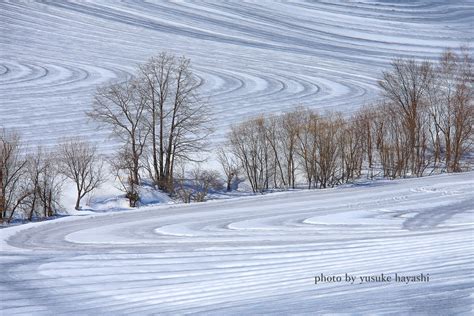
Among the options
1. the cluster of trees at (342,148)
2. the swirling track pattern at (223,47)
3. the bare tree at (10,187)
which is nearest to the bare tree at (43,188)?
the bare tree at (10,187)

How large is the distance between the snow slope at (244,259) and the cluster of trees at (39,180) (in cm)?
414

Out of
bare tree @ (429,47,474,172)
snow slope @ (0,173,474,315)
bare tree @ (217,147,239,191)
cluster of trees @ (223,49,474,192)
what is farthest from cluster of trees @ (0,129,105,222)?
bare tree @ (429,47,474,172)

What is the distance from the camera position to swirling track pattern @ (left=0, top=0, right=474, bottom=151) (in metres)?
24.4

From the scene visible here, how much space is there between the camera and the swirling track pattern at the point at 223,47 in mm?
24359

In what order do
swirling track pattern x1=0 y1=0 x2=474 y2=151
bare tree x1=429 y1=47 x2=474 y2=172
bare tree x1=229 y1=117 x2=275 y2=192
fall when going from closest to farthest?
bare tree x1=229 y1=117 x2=275 y2=192 < bare tree x1=429 y1=47 x2=474 y2=172 < swirling track pattern x1=0 y1=0 x2=474 y2=151

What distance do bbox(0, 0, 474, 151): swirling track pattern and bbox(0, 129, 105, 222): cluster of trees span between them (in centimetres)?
500

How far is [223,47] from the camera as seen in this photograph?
117 ft

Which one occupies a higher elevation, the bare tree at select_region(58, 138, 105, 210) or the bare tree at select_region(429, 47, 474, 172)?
the bare tree at select_region(429, 47, 474, 172)

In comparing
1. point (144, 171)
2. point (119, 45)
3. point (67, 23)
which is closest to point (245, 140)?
point (144, 171)

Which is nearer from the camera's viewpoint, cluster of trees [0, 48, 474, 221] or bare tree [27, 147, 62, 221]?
bare tree [27, 147, 62, 221]

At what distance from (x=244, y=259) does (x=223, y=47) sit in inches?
1235

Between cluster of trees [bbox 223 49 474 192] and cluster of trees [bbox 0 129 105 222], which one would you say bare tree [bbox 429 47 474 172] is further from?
cluster of trees [bbox 0 129 105 222]

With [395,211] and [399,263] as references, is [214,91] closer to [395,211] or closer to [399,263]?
[395,211]

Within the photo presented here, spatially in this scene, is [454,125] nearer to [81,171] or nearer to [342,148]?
[342,148]
